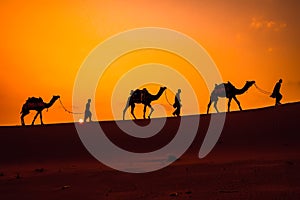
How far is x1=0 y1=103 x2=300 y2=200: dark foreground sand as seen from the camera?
1002 centimetres

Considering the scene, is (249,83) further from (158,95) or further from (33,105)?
(33,105)

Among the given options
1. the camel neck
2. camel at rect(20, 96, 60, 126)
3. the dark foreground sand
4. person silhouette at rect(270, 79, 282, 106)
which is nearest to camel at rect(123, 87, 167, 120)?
the camel neck

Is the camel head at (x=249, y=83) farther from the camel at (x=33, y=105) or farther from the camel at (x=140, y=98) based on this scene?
the camel at (x=33, y=105)

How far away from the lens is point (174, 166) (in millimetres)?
13648

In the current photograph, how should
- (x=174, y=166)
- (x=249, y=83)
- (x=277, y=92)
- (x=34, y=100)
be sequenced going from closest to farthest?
(x=174, y=166)
(x=277, y=92)
(x=249, y=83)
(x=34, y=100)

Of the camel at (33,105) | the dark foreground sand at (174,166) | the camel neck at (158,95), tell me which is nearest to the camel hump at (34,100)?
the camel at (33,105)

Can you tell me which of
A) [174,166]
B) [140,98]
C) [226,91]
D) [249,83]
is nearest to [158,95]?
[140,98]

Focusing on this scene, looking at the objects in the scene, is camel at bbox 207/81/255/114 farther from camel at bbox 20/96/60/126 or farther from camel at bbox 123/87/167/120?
camel at bbox 20/96/60/126

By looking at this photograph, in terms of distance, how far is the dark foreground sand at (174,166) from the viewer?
10.0m

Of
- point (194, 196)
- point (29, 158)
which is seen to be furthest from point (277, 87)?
point (194, 196)

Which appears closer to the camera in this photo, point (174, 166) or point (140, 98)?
point (174, 166)

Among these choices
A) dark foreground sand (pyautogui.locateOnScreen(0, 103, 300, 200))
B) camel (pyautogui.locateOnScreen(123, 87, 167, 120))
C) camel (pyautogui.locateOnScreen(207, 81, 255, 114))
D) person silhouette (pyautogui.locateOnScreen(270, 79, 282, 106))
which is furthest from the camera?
camel (pyautogui.locateOnScreen(123, 87, 167, 120))

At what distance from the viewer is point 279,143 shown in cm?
1769

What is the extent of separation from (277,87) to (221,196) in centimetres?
1734
